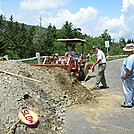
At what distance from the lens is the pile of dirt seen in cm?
450

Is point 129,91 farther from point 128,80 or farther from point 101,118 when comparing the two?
point 101,118

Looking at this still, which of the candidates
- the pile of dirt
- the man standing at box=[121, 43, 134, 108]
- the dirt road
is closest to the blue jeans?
the man standing at box=[121, 43, 134, 108]

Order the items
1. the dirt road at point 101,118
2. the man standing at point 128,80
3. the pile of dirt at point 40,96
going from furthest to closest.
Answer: the man standing at point 128,80 → the dirt road at point 101,118 → the pile of dirt at point 40,96

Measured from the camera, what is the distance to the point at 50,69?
29.7 ft

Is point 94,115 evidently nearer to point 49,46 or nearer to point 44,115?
point 44,115

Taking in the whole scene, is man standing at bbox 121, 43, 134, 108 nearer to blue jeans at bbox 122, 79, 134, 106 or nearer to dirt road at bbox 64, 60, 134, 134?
blue jeans at bbox 122, 79, 134, 106

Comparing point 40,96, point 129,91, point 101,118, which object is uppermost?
point 129,91

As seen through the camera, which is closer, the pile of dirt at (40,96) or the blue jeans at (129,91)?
the pile of dirt at (40,96)

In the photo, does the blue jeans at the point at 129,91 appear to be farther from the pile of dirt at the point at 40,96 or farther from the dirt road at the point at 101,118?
the pile of dirt at the point at 40,96

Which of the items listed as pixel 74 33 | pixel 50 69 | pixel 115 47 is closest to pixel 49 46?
pixel 74 33

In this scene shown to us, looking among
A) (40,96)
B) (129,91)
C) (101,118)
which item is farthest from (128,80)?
(40,96)

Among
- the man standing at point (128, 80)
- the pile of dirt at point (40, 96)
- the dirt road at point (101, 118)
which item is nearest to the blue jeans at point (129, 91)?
the man standing at point (128, 80)

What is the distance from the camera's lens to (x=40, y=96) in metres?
6.14

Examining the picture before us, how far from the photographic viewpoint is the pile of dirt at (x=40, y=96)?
177 inches
